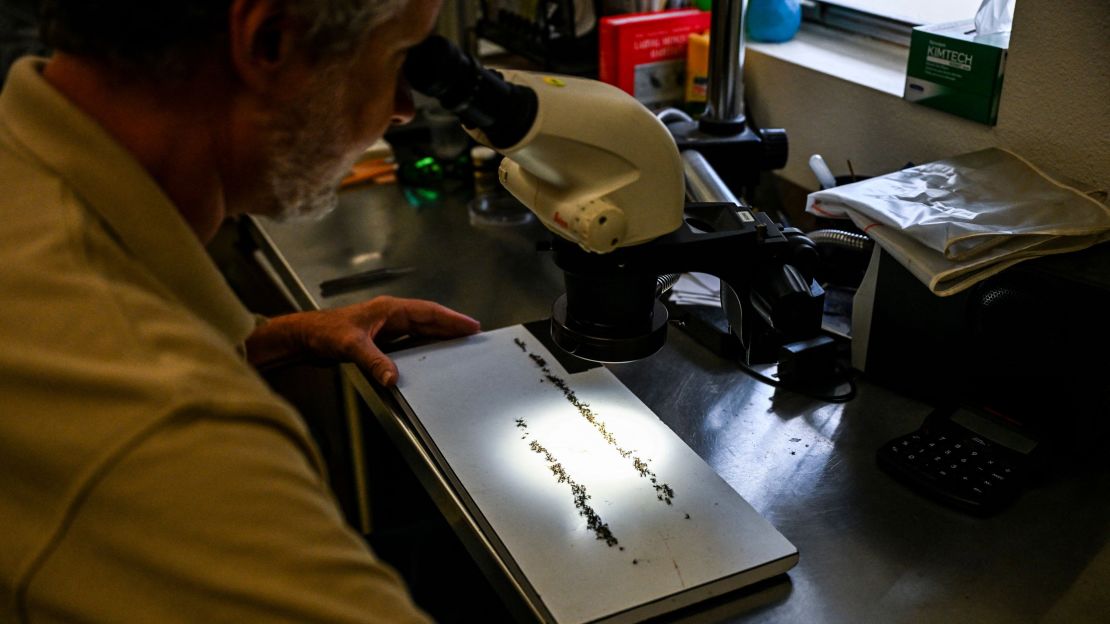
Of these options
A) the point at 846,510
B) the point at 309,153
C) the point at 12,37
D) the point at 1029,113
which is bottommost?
the point at 846,510

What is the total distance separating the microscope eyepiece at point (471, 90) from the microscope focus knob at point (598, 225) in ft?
0.30

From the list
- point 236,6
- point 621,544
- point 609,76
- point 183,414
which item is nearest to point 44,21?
point 236,6

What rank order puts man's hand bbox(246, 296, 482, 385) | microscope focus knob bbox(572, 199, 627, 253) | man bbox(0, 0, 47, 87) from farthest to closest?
man bbox(0, 0, 47, 87) → man's hand bbox(246, 296, 482, 385) → microscope focus knob bbox(572, 199, 627, 253)

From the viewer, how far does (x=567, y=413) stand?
1.21 m

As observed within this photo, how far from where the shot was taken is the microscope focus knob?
2.96ft

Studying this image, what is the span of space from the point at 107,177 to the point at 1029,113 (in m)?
1.16

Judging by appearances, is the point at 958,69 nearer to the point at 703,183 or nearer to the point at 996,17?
the point at 996,17

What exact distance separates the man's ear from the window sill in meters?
1.08

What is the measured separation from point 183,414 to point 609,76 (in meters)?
1.41

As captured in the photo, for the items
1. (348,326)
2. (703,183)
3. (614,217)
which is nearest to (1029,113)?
(703,183)

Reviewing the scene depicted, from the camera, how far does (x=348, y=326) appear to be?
135cm

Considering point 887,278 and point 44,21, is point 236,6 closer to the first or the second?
point 44,21

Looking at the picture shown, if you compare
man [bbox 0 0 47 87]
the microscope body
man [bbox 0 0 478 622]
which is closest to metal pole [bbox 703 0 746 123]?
the microscope body

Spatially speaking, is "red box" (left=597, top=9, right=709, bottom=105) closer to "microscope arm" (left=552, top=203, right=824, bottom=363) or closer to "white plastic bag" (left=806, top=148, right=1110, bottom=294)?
"white plastic bag" (left=806, top=148, right=1110, bottom=294)
